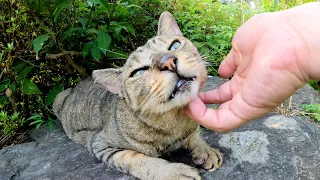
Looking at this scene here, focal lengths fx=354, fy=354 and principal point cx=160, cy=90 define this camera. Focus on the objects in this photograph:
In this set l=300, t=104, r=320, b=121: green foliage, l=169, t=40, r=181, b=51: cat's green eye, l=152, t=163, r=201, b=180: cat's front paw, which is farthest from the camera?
l=300, t=104, r=320, b=121: green foliage

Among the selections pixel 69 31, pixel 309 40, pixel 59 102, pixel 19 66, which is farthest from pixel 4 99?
pixel 309 40

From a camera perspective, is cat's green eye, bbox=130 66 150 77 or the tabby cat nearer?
the tabby cat

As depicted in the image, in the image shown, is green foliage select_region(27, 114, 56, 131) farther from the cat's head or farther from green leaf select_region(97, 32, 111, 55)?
the cat's head

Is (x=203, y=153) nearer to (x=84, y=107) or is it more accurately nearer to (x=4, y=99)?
(x=84, y=107)

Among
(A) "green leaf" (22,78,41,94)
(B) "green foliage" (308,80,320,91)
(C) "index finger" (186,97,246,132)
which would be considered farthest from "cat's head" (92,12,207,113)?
(B) "green foliage" (308,80,320,91)

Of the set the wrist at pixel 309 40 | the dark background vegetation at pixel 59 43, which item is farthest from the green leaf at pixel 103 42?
the wrist at pixel 309 40
